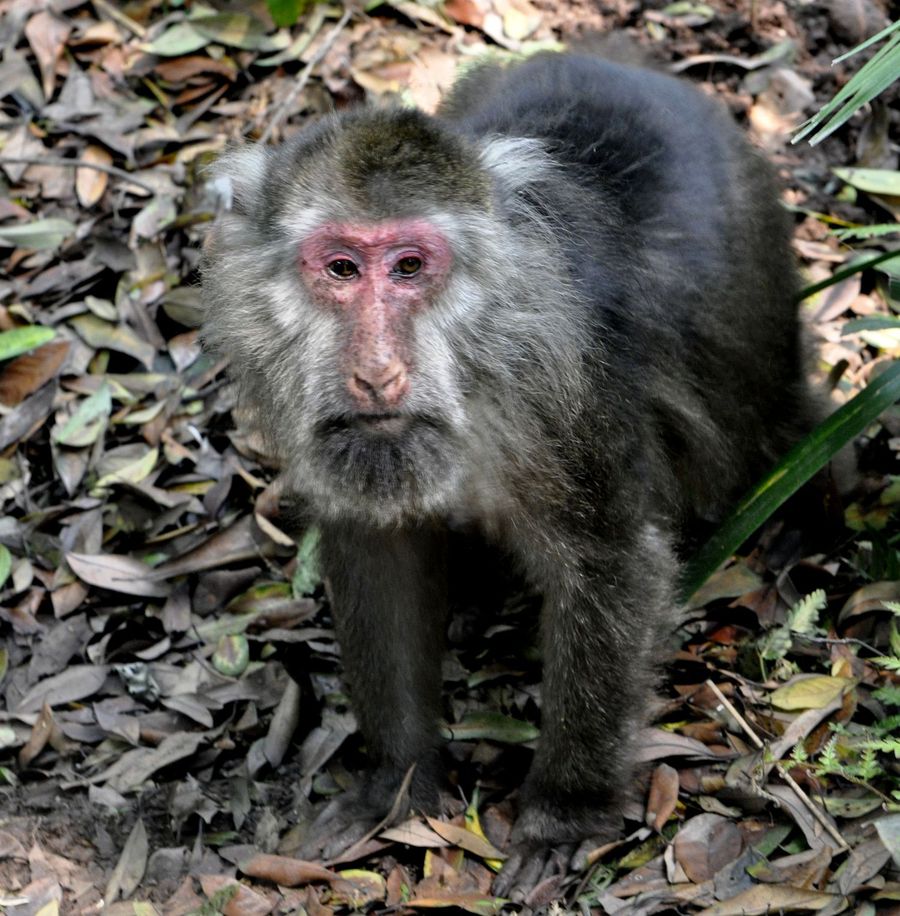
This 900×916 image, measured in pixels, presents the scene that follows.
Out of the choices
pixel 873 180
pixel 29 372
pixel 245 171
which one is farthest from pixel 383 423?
pixel 873 180

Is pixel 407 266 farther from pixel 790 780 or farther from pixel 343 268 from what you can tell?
pixel 790 780

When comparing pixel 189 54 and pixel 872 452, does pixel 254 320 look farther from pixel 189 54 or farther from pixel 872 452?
pixel 189 54

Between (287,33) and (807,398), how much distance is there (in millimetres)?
3635

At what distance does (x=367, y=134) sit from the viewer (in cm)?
418

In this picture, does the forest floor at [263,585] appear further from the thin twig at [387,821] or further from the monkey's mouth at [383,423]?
the monkey's mouth at [383,423]

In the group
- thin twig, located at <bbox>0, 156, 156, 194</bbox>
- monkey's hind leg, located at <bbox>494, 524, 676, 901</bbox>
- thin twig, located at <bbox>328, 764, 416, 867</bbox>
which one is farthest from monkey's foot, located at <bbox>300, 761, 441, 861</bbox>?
thin twig, located at <bbox>0, 156, 156, 194</bbox>

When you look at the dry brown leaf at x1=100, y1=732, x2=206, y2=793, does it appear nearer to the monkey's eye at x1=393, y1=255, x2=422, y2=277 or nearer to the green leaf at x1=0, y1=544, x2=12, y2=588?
the green leaf at x1=0, y1=544, x2=12, y2=588

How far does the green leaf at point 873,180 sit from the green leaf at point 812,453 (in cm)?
243

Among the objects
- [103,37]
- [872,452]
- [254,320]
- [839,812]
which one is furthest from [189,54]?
[839,812]

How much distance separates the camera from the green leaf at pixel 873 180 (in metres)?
7.11

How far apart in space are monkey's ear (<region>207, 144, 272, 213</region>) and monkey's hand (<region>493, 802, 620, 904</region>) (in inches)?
92.7

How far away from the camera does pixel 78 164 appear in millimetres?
6969

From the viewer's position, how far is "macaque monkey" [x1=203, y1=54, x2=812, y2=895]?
13.5 ft

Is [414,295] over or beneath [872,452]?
over
